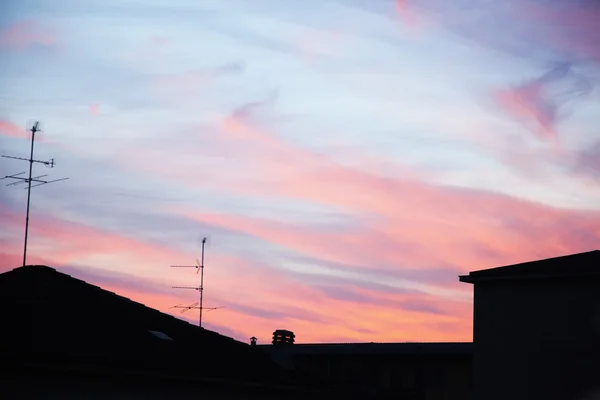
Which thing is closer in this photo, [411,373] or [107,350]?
[107,350]

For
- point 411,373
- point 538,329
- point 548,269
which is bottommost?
point 411,373

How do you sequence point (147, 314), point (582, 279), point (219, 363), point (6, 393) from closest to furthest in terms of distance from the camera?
point (6, 393), point (219, 363), point (147, 314), point (582, 279)

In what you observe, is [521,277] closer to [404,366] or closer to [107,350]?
[404,366]

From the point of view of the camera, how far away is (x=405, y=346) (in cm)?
4006

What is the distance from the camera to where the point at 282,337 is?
4609 cm

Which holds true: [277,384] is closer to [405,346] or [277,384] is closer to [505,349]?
[505,349]

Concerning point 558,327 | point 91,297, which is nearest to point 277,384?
point 91,297

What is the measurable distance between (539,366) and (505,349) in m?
1.39

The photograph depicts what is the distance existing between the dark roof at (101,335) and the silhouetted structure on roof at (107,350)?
3 centimetres

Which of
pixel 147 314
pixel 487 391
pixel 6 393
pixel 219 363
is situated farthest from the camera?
pixel 487 391

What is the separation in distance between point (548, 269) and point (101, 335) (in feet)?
51.7

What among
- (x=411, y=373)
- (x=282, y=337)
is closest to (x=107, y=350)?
(x=411, y=373)

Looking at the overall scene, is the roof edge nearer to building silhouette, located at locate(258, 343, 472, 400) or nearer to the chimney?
building silhouette, located at locate(258, 343, 472, 400)

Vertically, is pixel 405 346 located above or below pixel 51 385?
above
